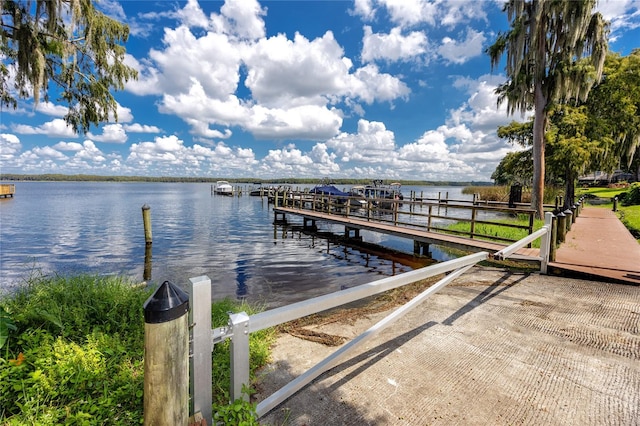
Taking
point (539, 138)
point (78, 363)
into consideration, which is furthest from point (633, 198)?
point (78, 363)

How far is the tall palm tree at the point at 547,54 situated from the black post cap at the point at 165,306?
17810 millimetres

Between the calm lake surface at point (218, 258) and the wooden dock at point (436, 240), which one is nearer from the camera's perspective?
the wooden dock at point (436, 240)

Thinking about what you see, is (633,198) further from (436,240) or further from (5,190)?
(5,190)

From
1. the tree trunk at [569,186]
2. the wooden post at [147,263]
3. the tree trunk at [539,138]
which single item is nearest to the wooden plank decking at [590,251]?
the tree trunk at [539,138]

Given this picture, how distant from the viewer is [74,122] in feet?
29.7

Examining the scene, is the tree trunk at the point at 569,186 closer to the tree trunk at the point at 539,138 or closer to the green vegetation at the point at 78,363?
the tree trunk at the point at 539,138

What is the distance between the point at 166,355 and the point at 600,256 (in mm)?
9593

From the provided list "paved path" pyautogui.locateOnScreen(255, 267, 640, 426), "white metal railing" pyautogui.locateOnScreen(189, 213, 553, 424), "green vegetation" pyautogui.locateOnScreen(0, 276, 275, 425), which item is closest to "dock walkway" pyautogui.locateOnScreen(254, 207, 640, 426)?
"paved path" pyautogui.locateOnScreen(255, 267, 640, 426)

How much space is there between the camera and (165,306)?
1.52 m

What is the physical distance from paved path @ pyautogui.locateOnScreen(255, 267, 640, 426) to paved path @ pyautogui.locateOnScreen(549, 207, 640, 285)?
4.68 ft

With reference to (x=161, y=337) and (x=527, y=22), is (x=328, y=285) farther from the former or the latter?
(x=527, y=22)

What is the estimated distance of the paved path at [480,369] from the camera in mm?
2461

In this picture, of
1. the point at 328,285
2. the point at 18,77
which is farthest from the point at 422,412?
the point at 18,77

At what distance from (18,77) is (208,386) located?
9950mm
